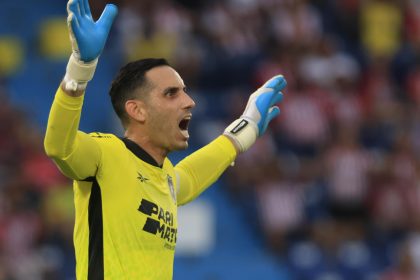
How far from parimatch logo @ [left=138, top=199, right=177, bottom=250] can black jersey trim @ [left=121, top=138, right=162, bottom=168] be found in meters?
0.22

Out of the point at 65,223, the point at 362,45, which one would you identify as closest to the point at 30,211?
the point at 65,223

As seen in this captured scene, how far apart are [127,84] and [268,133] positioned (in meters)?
7.03

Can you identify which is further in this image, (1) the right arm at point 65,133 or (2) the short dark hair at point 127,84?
(2) the short dark hair at point 127,84

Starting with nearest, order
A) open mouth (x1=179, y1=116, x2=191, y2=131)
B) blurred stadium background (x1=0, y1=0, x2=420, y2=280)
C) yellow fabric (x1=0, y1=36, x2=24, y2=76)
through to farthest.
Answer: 1. open mouth (x1=179, y1=116, x2=191, y2=131)
2. blurred stadium background (x1=0, y1=0, x2=420, y2=280)
3. yellow fabric (x1=0, y1=36, x2=24, y2=76)

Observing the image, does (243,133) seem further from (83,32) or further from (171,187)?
(83,32)

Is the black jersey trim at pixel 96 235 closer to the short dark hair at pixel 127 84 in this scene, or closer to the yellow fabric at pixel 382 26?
the short dark hair at pixel 127 84

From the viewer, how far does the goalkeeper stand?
169 inches

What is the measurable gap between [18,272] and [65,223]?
0.71 meters

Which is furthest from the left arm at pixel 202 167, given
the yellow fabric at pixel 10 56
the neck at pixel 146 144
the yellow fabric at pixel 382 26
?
the yellow fabric at pixel 382 26

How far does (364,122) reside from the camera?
12227 millimetres

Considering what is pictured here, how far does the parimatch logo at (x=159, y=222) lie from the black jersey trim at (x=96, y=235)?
20cm

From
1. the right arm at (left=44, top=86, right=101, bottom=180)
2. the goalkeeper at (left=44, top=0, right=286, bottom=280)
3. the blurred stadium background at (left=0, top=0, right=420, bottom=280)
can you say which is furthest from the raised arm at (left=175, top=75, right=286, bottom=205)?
the blurred stadium background at (left=0, top=0, right=420, bottom=280)

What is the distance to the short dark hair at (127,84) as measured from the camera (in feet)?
16.3

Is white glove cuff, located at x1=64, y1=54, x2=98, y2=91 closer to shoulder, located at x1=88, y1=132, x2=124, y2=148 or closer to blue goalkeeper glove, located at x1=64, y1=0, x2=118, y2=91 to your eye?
blue goalkeeper glove, located at x1=64, y1=0, x2=118, y2=91
